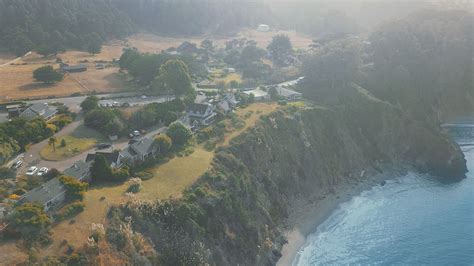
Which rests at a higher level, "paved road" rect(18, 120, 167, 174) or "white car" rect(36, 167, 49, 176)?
"white car" rect(36, 167, 49, 176)

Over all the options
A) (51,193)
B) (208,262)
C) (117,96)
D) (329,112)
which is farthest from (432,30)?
(51,193)

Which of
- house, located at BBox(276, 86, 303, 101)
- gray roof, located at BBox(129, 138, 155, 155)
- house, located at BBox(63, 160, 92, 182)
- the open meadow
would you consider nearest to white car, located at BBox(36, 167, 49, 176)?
house, located at BBox(63, 160, 92, 182)

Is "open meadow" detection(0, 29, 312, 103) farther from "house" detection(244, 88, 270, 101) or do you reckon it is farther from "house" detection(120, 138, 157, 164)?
"house" detection(120, 138, 157, 164)

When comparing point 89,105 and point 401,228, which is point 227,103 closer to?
point 89,105

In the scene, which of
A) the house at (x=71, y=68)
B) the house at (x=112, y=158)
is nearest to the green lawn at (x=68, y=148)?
the house at (x=112, y=158)

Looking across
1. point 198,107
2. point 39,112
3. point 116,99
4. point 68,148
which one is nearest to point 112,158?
point 68,148

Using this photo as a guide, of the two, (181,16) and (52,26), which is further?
(181,16)

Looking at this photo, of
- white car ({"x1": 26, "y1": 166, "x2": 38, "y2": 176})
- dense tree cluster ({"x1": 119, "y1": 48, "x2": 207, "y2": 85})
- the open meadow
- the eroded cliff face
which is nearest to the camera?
the eroded cliff face

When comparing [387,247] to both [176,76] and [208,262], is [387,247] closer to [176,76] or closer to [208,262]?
[208,262]
